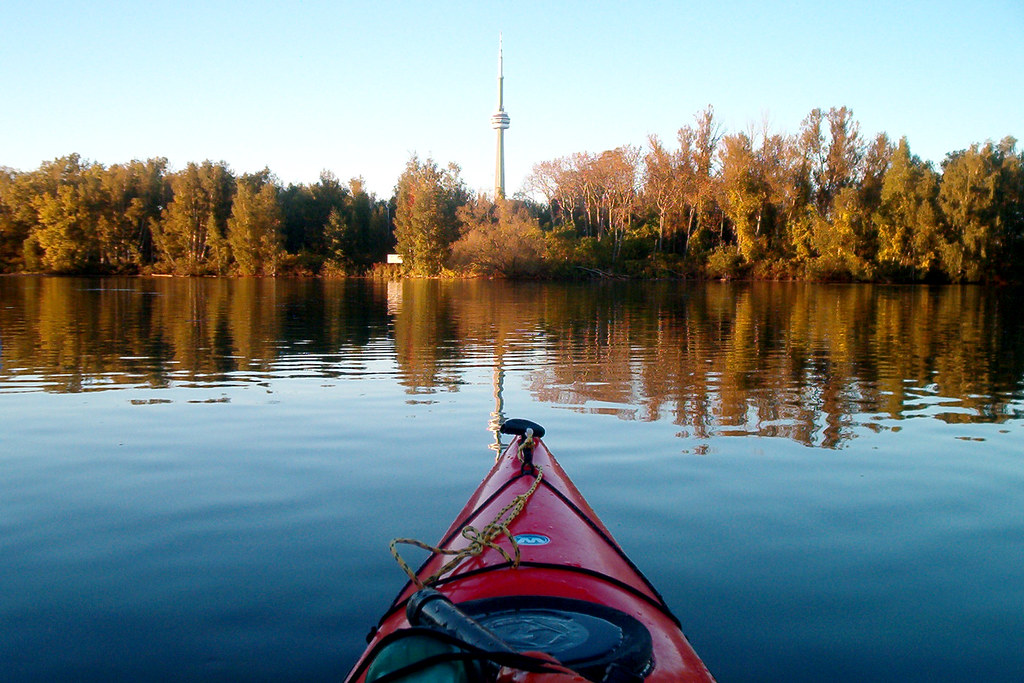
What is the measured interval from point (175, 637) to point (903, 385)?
9530 mm

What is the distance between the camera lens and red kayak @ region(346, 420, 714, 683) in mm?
1835

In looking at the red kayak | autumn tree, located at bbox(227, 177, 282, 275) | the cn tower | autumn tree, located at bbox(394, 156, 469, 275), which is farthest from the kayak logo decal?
the cn tower

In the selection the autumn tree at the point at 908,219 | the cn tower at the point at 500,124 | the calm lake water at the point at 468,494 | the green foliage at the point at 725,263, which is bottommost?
the calm lake water at the point at 468,494

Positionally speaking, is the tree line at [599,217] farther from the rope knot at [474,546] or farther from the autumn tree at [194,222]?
the rope knot at [474,546]

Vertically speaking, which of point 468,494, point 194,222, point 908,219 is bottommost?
point 468,494

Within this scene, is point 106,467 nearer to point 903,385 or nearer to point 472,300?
point 903,385

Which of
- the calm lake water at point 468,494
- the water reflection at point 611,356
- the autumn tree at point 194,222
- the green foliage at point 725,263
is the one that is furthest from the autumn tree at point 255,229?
the calm lake water at point 468,494

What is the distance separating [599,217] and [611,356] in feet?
145

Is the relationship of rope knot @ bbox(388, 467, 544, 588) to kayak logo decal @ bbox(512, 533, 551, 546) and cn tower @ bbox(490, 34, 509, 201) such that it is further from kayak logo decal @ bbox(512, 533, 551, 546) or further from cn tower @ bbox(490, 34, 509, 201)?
cn tower @ bbox(490, 34, 509, 201)

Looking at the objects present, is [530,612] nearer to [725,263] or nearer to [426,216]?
[725,263]

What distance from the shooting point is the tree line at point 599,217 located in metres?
45.4

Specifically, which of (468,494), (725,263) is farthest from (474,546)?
(725,263)

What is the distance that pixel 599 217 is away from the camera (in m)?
55.8

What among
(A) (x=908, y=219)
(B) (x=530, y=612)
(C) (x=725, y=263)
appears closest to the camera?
(B) (x=530, y=612)
